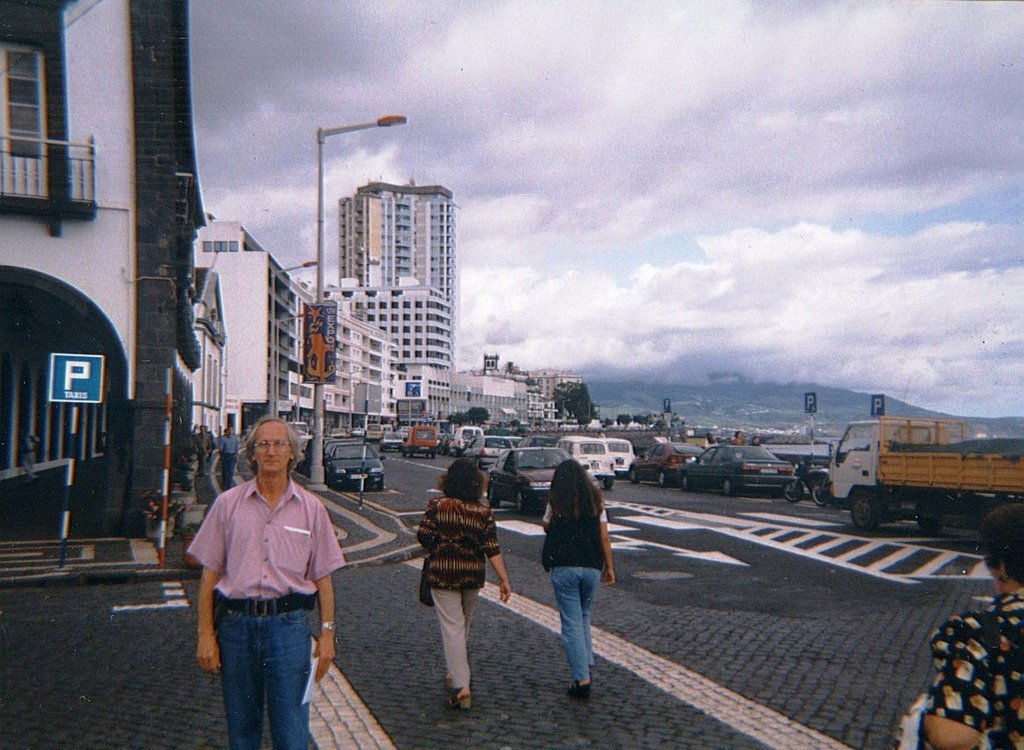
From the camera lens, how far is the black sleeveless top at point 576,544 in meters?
6.41

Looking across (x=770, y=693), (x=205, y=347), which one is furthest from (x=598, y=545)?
(x=205, y=347)

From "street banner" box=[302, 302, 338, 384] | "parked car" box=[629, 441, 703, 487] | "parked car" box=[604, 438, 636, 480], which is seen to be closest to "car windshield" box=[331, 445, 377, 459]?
"street banner" box=[302, 302, 338, 384]

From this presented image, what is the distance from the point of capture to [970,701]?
101 inches

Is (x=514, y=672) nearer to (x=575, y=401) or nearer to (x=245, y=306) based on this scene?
(x=245, y=306)

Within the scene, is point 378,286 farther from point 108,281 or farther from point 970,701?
point 970,701

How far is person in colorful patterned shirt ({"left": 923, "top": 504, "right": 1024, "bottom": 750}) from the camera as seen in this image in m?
2.56

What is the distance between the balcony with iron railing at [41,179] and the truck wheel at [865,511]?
47.7 feet

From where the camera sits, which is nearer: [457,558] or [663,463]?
[457,558]

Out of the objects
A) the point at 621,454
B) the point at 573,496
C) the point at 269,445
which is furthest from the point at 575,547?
the point at 621,454

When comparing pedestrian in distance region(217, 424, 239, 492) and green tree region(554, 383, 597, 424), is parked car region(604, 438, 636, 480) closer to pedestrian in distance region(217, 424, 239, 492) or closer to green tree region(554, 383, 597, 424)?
pedestrian in distance region(217, 424, 239, 492)

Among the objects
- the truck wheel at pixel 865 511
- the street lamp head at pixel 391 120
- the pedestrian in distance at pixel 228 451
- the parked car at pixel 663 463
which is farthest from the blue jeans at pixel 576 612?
the parked car at pixel 663 463

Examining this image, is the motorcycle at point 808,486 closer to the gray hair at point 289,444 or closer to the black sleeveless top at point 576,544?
the black sleeveless top at point 576,544

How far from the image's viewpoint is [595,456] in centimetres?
2853

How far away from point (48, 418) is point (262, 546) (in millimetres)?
29345
